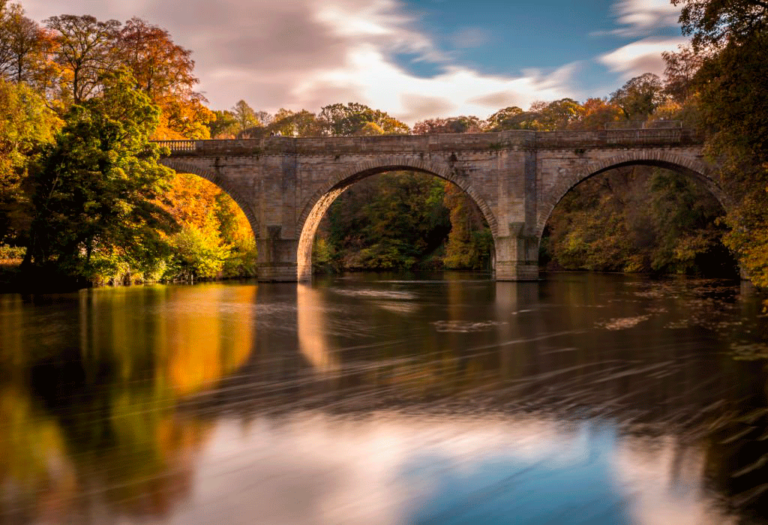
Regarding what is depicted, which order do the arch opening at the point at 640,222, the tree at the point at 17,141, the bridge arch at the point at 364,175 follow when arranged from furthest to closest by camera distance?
the bridge arch at the point at 364,175 → the arch opening at the point at 640,222 → the tree at the point at 17,141

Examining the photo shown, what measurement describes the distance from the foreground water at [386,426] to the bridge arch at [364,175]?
16859mm

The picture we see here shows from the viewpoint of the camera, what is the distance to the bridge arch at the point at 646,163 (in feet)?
88.7

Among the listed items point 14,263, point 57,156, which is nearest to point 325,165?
point 57,156

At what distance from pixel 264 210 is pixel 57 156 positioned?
9.12m

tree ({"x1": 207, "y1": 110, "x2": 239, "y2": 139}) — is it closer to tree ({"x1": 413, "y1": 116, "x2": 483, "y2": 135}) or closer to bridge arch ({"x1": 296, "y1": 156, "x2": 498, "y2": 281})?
tree ({"x1": 413, "y1": 116, "x2": 483, "y2": 135})

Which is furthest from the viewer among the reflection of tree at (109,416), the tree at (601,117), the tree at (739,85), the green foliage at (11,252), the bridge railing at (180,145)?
the tree at (601,117)

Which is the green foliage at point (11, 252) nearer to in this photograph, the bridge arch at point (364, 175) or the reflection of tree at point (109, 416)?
the bridge arch at point (364, 175)

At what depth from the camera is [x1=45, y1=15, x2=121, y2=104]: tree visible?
107ft

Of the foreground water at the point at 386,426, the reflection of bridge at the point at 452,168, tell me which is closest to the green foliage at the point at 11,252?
the reflection of bridge at the point at 452,168

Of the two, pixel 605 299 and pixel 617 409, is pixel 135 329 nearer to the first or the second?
pixel 617 409

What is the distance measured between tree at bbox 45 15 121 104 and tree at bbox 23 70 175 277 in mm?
8840

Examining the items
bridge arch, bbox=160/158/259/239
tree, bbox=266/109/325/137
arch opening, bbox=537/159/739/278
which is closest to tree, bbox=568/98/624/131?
arch opening, bbox=537/159/739/278

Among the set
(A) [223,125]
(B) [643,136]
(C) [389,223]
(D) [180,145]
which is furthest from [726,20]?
(A) [223,125]

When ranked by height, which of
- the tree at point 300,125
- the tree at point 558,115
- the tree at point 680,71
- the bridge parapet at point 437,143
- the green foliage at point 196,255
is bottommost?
the green foliage at point 196,255
